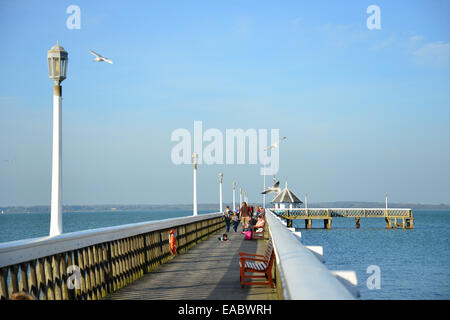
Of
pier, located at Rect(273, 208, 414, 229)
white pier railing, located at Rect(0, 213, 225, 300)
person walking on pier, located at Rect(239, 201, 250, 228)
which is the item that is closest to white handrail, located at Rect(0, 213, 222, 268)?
white pier railing, located at Rect(0, 213, 225, 300)

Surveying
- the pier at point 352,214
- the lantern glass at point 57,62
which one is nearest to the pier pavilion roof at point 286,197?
the pier at point 352,214

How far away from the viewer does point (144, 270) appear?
525 inches

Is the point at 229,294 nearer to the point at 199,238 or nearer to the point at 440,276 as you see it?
the point at 199,238

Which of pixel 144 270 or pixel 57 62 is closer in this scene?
→ pixel 57 62

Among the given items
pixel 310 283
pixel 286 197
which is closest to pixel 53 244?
pixel 310 283

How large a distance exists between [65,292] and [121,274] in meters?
3.07

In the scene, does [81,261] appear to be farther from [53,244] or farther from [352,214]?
[352,214]

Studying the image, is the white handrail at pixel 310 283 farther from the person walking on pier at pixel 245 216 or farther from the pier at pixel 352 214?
the pier at pixel 352 214

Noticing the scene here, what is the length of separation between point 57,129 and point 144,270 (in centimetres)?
529

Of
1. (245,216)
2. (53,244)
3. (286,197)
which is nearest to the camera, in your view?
(53,244)

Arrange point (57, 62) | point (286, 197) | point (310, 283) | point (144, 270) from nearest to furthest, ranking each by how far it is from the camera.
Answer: point (310, 283), point (57, 62), point (144, 270), point (286, 197)
